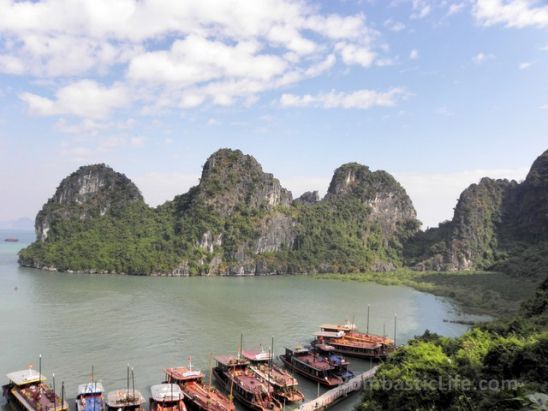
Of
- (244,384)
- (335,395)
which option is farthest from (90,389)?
(335,395)

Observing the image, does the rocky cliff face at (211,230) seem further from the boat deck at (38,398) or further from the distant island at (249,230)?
the boat deck at (38,398)

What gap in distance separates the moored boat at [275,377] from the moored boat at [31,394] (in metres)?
7.57

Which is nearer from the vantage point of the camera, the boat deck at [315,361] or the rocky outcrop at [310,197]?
the boat deck at [315,361]

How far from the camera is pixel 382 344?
25.2 m

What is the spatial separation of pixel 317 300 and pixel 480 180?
185 ft

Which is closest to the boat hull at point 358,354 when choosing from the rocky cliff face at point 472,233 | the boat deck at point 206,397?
the boat deck at point 206,397

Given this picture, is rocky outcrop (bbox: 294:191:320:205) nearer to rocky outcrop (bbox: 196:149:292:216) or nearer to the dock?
rocky outcrop (bbox: 196:149:292:216)

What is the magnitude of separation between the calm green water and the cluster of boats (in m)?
1.28

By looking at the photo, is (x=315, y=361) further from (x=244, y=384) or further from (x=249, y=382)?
(x=244, y=384)

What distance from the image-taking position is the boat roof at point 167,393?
16.8 meters

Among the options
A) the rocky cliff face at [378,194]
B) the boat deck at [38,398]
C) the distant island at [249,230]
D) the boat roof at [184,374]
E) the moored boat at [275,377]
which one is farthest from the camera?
the rocky cliff face at [378,194]

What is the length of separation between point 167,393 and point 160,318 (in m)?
15.6

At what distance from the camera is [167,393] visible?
17.0 m

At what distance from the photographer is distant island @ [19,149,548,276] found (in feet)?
221
